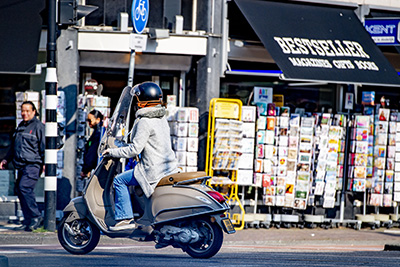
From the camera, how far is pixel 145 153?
8.34 metres

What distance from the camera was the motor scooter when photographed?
8.02 meters

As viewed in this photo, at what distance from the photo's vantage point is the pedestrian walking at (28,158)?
11977 millimetres

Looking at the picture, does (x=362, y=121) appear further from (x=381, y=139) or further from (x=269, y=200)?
(x=269, y=200)

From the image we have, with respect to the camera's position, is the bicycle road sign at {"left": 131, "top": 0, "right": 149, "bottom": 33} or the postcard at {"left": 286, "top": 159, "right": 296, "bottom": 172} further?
the postcard at {"left": 286, "top": 159, "right": 296, "bottom": 172}

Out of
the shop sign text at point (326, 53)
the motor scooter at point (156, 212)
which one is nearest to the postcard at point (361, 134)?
the shop sign text at point (326, 53)

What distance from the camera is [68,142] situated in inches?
525

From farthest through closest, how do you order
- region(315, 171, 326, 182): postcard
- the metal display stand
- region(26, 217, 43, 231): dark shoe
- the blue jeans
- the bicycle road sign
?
region(315, 171, 326, 182): postcard, the metal display stand, region(26, 217, 43, 231): dark shoe, the bicycle road sign, the blue jeans

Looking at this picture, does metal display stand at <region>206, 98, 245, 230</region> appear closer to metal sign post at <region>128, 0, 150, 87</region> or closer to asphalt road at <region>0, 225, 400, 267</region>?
asphalt road at <region>0, 225, 400, 267</region>

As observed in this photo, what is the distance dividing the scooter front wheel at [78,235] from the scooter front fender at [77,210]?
55 mm

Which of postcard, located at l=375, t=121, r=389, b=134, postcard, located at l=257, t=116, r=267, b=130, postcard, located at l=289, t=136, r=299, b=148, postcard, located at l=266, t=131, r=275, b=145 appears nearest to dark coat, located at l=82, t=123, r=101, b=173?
postcard, located at l=257, t=116, r=267, b=130

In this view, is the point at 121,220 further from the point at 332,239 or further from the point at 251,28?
the point at 251,28

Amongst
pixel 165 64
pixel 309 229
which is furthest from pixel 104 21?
pixel 309 229

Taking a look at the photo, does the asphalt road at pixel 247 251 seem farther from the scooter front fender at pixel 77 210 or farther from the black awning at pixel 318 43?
the black awning at pixel 318 43

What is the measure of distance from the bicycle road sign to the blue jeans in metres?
3.99
